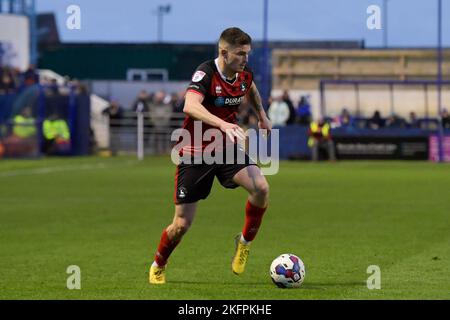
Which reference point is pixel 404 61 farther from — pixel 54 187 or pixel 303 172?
pixel 54 187

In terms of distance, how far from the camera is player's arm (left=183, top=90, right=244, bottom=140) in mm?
10133

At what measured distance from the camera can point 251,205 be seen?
36.9 feet

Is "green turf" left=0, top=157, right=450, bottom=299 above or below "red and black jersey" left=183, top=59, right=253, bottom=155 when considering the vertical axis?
below

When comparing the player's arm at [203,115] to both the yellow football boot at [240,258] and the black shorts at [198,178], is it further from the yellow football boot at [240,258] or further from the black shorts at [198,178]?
the yellow football boot at [240,258]

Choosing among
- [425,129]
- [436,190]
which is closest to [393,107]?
[425,129]

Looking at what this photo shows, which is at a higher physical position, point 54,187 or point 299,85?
point 299,85

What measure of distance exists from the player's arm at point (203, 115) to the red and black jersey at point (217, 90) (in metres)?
0.09

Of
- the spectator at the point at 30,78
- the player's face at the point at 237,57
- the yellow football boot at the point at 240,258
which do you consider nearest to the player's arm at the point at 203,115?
the player's face at the point at 237,57

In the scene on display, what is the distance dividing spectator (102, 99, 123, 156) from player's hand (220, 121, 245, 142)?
1382 inches

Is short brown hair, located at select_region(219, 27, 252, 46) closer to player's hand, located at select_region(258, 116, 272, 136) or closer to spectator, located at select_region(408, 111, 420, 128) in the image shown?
player's hand, located at select_region(258, 116, 272, 136)

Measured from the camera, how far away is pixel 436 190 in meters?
25.7

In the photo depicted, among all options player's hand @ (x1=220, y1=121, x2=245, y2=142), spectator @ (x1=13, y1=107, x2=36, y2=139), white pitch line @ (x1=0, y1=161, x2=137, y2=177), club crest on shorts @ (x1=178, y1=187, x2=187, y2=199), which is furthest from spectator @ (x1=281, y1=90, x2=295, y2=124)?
player's hand @ (x1=220, y1=121, x2=245, y2=142)

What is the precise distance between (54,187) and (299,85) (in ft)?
78.7

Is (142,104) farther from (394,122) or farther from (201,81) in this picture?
(201,81)
